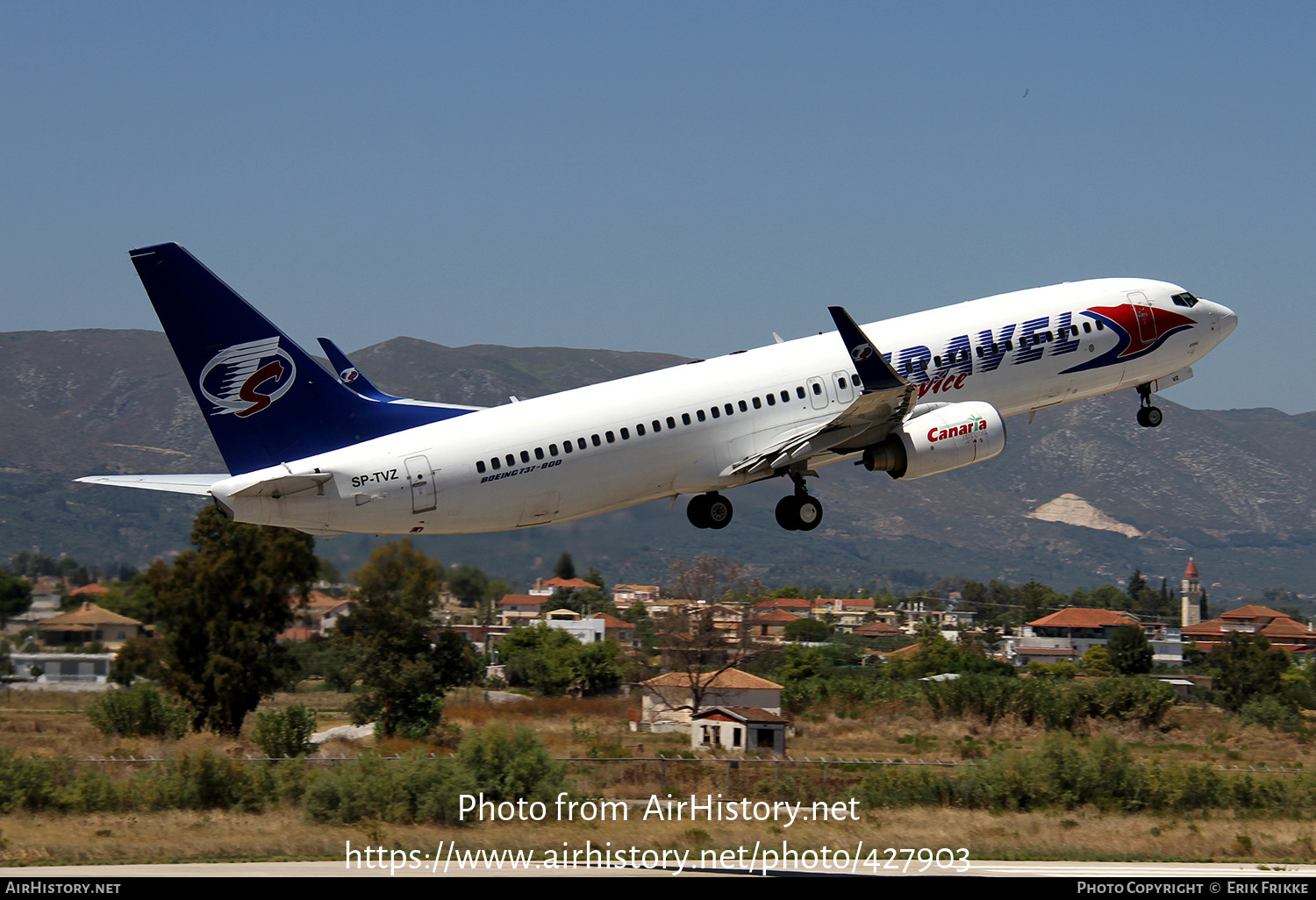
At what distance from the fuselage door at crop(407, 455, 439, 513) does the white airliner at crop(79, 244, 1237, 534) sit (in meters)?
0.04

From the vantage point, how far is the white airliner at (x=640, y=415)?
31359mm

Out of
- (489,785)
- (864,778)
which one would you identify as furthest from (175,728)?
(864,778)

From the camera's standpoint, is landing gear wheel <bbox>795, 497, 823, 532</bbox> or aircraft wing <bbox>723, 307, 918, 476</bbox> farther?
landing gear wheel <bbox>795, 497, 823, 532</bbox>

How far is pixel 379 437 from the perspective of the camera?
107 ft

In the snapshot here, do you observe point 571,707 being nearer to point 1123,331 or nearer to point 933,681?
point 933,681

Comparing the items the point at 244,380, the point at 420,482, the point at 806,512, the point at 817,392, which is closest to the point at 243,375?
the point at 244,380

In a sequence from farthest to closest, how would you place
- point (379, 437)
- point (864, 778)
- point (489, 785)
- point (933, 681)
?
point (933, 681) → point (864, 778) → point (489, 785) → point (379, 437)

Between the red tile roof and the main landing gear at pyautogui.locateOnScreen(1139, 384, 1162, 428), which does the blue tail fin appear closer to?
the main landing gear at pyautogui.locateOnScreen(1139, 384, 1162, 428)

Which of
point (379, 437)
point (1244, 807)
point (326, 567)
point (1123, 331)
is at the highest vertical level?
point (1123, 331)

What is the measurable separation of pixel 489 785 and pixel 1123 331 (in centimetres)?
2432

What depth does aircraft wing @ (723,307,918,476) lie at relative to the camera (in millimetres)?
34906

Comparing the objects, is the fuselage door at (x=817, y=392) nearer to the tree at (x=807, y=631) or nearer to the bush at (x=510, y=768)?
the bush at (x=510, y=768)

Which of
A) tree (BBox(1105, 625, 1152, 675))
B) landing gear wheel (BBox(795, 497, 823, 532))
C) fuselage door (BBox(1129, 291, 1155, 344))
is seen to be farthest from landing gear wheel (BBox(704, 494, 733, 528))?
tree (BBox(1105, 625, 1152, 675))

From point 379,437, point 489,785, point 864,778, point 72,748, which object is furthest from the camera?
point 72,748
